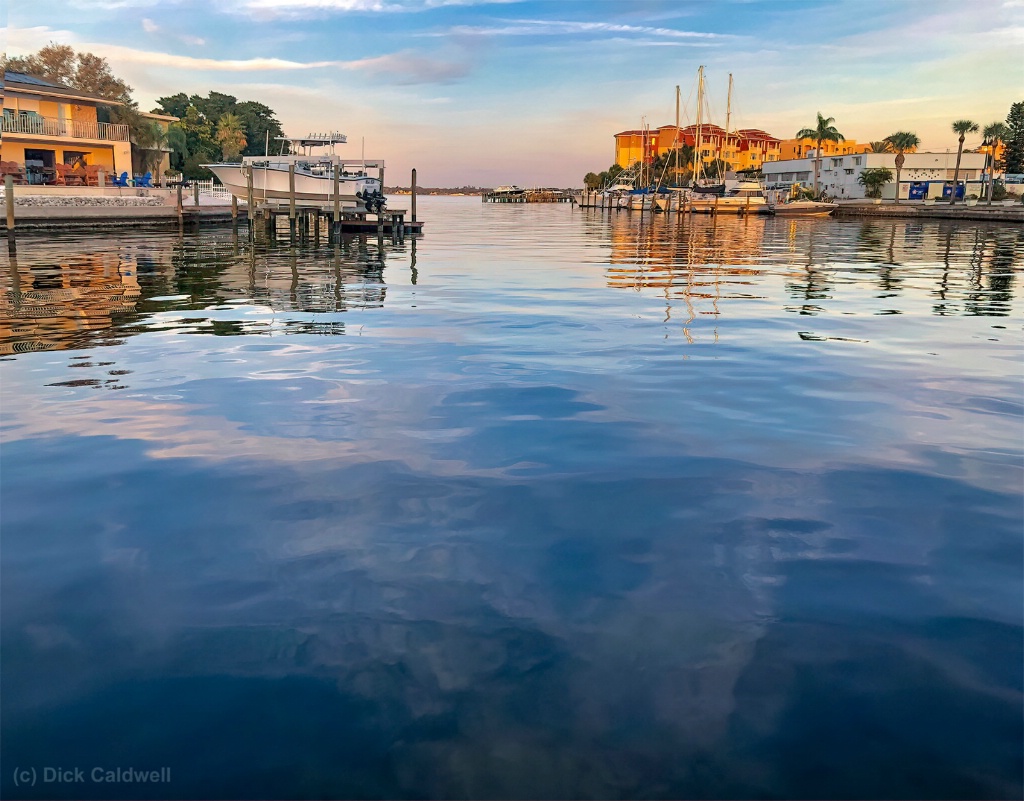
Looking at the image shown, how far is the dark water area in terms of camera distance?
10.2ft

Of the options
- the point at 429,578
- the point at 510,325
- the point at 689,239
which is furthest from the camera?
the point at 689,239

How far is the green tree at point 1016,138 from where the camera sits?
91000mm

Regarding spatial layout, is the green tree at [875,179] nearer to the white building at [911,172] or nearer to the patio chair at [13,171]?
the white building at [911,172]

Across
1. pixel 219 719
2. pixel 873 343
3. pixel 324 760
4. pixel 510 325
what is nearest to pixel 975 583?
pixel 324 760

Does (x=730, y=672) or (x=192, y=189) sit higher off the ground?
(x=192, y=189)

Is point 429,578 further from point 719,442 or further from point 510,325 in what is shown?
point 510,325

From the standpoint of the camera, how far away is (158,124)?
206ft

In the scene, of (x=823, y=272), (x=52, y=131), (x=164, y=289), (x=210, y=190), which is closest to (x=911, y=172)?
(x=210, y=190)

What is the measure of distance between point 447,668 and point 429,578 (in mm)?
862

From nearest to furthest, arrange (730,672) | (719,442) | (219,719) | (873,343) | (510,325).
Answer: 1. (219,719)
2. (730,672)
3. (719,442)
4. (873,343)
5. (510,325)

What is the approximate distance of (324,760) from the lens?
3.06 meters

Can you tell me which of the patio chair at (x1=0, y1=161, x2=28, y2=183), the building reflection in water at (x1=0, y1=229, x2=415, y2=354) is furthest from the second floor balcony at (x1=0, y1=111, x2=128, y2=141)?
the building reflection in water at (x1=0, y1=229, x2=415, y2=354)

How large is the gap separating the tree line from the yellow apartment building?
2712 mm

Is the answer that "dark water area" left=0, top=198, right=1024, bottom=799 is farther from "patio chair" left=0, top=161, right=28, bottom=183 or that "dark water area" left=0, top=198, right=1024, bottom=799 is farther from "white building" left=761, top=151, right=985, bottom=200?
"white building" left=761, top=151, right=985, bottom=200
